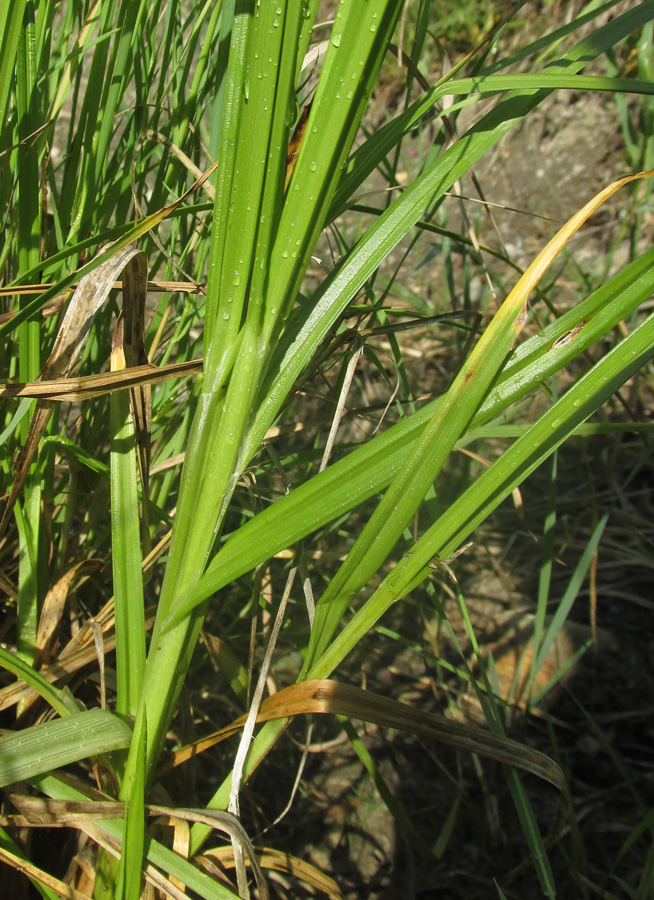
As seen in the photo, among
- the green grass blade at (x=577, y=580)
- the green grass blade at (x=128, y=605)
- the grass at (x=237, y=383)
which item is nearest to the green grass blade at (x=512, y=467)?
the grass at (x=237, y=383)

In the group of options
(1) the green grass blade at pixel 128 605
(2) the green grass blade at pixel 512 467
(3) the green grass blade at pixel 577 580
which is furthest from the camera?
(3) the green grass blade at pixel 577 580

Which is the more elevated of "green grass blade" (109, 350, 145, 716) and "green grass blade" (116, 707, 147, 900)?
"green grass blade" (109, 350, 145, 716)

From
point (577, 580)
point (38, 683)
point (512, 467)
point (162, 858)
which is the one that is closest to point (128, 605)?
point (38, 683)

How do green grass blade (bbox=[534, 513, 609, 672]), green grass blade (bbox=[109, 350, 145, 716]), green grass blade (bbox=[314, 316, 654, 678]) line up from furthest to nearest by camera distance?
1. green grass blade (bbox=[534, 513, 609, 672])
2. green grass blade (bbox=[109, 350, 145, 716])
3. green grass blade (bbox=[314, 316, 654, 678])

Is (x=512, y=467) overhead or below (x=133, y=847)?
overhead

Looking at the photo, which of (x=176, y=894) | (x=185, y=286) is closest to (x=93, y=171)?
(x=185, y=286)

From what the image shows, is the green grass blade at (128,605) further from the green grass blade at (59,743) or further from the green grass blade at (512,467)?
the green grass blade at (512,467)

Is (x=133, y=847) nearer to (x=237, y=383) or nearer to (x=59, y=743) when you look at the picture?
(x=59, y=743)

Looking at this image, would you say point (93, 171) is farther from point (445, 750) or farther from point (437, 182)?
point (445, 750)

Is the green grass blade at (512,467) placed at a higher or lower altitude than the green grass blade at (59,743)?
higher

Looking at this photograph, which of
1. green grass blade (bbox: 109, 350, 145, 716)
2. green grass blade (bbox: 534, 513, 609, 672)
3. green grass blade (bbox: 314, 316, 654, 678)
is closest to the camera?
green grass blade (bbox: 314, 316, 654, 678)

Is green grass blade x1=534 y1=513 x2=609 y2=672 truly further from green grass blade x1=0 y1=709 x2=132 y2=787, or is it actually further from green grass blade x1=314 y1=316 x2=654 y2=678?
green grass blade x1=0 y1=709 x2=132 y2=787

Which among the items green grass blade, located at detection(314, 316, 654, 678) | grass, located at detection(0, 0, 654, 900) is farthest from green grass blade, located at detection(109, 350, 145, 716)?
green grass blade, located at detection(314, 316, 654, 678)
